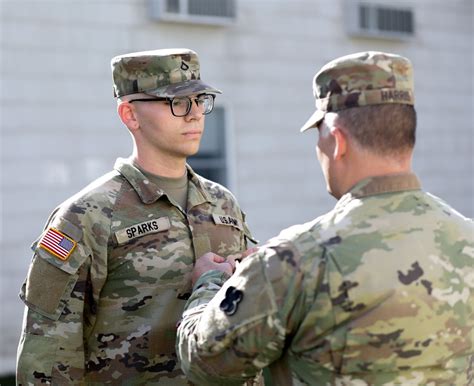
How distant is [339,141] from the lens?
8.58 feet

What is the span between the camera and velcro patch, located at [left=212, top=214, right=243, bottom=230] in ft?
11.9

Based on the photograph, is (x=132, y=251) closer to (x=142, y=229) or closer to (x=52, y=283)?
(x=142, y=229)

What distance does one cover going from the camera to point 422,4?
37.7ft

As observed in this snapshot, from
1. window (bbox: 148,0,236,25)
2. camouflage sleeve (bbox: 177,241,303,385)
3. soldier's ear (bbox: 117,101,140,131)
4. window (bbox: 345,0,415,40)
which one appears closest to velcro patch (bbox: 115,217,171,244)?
soldier's ear (bbox: 117,101,140,131)

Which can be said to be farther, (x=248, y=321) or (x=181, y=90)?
(x=181, y=90)

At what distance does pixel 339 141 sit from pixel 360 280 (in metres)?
0.36

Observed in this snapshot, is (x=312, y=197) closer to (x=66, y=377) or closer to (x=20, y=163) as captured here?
(x=20, y=163)

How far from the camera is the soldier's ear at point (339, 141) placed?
2613 millimetres

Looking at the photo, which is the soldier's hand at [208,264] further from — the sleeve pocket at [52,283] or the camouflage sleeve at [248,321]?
the camouflage sleeve at [248,321]

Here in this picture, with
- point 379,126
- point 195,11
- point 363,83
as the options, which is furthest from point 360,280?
point 195,11

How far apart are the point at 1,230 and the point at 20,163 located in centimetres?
57

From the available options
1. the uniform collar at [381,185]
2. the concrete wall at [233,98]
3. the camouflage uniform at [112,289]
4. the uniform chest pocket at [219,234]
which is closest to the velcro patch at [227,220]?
the uniform chest pocket at [219,234]

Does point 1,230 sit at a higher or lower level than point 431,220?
lower

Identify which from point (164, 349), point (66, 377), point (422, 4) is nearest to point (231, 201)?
point (164, 349)
